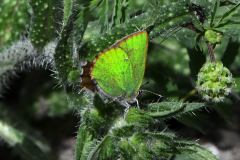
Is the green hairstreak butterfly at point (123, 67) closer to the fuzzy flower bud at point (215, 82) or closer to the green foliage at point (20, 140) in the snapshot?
the fuzzy flower bud at point (215, 82)

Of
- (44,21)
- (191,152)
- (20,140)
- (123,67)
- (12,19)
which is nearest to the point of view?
(123,67)

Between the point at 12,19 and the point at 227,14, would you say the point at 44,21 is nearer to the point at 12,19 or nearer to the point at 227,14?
the point at 12,19

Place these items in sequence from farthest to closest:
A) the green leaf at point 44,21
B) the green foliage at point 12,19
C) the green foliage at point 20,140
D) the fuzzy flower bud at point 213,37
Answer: the green foliage at point 20,140
the green foliage at point 12,19
the green leaf at point 44,21
the fuzzy flower bud at point 213,37

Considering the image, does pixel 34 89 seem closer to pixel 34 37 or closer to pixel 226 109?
pixel 34 37

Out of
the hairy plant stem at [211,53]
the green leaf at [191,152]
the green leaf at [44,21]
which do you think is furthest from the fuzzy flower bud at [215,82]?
the green leaf at [44,21]

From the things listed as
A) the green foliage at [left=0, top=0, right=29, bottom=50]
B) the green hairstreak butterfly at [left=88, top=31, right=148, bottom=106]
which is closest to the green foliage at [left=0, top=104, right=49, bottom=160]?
the green foliage at [left=0, top=0, right=29, bottom=50]

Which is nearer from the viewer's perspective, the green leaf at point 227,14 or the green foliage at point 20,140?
the green leaf at point 227,14

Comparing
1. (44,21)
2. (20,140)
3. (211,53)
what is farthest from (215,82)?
(20,140)

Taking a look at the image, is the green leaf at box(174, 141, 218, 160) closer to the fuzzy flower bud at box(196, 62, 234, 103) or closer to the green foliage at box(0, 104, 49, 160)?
the fuzzy flower bud at box(196, 62, 234, 103)

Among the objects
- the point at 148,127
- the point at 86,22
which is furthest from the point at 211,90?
the point at 86,22
